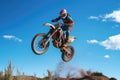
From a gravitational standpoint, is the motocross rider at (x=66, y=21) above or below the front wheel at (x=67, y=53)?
above

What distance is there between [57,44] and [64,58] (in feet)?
9.89

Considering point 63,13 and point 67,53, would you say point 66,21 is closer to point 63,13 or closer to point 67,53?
point 63,13

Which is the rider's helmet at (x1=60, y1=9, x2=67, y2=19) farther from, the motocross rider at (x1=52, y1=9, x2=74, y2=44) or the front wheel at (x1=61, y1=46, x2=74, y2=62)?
the front wheel at (x1=61, y1=46, x2=74, y2=62)

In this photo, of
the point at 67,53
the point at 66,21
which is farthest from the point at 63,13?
the point at 67,53

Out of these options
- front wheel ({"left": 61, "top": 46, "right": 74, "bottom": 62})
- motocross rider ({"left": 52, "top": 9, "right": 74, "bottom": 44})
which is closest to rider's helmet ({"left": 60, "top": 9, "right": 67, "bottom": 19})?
motocross rider ({"left": 52, "top": 9, "right": 74, "bottom": 44})

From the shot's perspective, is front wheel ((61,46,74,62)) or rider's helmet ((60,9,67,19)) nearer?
Result: rider's helmet ((60,9,67,19))

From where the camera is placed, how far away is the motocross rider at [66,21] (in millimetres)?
23656

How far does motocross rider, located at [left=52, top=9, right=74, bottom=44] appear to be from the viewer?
77.6ft

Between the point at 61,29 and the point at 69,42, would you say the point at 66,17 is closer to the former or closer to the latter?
the point at 61,29

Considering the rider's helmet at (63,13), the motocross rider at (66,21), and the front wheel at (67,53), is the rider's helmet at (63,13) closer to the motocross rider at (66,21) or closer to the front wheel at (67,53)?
the motocross rider at (66,21)

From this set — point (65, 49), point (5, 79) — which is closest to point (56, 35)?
point (65, 49)

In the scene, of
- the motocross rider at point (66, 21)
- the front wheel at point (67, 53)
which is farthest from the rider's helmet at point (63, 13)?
the front wheel at point (67, 53)

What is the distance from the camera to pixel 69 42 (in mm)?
26141

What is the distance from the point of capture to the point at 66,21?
957 inches
